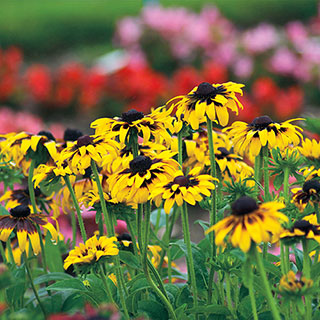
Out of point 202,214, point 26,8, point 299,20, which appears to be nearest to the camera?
point 202,214

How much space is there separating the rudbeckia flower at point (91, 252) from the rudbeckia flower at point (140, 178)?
0.30 feet

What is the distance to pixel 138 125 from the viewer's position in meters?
1.09

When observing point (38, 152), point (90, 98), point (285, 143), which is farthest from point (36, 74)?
point (285, 143)

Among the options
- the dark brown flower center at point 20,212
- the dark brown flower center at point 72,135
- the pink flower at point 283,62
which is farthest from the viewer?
the pink flower at point 283,62

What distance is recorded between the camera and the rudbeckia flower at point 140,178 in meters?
0.96

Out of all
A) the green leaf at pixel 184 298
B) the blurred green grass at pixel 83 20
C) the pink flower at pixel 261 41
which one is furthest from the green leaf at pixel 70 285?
the blurred green grass at pixel 83 20

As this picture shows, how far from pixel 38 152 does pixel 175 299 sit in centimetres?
44

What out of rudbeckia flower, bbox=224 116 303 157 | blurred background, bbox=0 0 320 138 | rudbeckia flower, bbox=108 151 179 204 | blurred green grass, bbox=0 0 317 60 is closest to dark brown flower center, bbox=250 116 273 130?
rudbeckia flower, bbox=224 116 303 157

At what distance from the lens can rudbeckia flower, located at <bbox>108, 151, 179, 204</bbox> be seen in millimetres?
→ 958

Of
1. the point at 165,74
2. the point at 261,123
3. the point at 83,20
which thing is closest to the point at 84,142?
the point at 261,123

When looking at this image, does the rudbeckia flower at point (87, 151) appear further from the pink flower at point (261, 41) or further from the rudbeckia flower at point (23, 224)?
the pink flower at point (261, 41)

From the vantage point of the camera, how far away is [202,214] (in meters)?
3.13

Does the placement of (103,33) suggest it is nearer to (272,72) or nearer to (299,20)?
(299,20)

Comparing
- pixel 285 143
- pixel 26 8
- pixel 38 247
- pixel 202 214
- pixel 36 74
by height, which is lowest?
pixel 202 214
